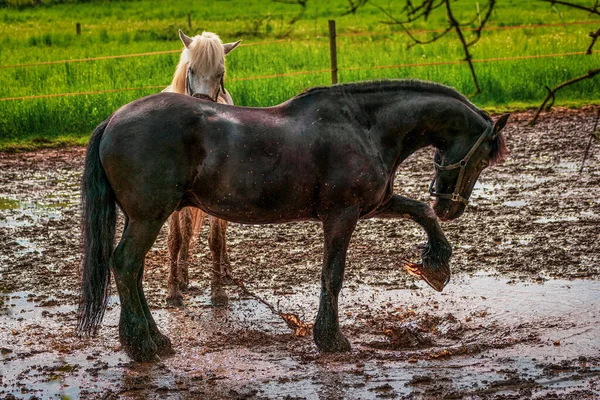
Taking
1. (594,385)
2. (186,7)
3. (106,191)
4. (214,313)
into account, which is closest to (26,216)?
(214,313)

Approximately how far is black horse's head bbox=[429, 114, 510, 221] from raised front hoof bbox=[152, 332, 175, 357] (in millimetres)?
1972

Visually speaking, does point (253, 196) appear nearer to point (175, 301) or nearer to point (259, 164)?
point (259, 164)

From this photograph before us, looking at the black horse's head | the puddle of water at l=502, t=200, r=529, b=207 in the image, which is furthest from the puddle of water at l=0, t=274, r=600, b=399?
the puddle of water at l=502, t=200, r=529, b=207

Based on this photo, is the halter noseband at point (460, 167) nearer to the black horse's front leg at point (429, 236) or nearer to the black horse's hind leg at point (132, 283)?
the black horse's front leg at point (429, 236)

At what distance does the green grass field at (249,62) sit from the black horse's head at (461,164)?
467 cm

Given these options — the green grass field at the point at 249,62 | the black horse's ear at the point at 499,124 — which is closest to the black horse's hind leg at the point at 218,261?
the black horse's ear at the point at 499,124

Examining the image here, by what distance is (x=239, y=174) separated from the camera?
546cm

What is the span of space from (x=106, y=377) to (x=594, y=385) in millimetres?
2757

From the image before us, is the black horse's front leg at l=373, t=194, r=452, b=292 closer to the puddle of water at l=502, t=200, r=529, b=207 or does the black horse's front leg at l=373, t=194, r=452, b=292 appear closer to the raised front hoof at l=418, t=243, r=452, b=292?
the raised front hoof at l=418, t=243, r=452, b=292

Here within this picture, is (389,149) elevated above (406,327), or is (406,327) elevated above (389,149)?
(389,149)

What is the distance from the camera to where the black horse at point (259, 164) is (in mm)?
5426

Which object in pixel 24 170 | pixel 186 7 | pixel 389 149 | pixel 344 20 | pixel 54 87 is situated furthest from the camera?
pixel 186 7

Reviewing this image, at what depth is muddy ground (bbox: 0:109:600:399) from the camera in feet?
16.7

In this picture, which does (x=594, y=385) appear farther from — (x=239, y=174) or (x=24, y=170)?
(x=24, y=170)
